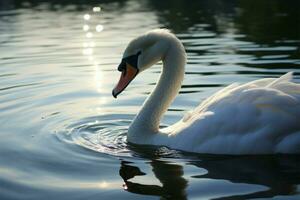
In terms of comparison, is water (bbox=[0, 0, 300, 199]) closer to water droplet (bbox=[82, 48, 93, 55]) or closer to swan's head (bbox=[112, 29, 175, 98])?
water droplet (bbox=[82, 48, 93, 55])

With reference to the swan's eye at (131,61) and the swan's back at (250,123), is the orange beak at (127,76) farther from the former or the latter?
the swan's back at (250,123)

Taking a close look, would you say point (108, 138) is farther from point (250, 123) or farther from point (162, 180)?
point (250, 123)

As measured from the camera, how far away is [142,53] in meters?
8.36

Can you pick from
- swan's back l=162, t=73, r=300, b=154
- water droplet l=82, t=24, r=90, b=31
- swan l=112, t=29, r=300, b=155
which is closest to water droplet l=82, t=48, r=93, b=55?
water droplet l=82, t=24, r=90, b=31

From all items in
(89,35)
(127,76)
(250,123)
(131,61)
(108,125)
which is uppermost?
(131,61)

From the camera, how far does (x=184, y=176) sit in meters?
6.82

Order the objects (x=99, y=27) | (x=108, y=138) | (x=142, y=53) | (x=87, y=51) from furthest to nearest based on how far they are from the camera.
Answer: (x=99, y=27)
(x=87, y=51)
(x=108, y=138)
(x=142, y=53)

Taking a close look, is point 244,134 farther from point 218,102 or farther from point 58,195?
point 58,195

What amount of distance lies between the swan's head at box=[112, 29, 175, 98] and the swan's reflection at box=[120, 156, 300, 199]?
1475 millimetres

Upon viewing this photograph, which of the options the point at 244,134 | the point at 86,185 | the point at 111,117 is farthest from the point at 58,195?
the point at 111,117

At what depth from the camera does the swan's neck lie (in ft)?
27.4

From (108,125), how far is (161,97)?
1122 mm

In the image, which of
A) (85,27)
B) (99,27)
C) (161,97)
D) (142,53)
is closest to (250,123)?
(161,97)

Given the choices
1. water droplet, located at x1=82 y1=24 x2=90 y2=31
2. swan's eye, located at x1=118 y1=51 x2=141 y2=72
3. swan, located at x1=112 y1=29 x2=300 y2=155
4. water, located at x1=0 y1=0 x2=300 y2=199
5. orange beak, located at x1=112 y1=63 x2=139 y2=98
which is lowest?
water droplet, located at x1=82 y1=24 x2=90 y2=31
